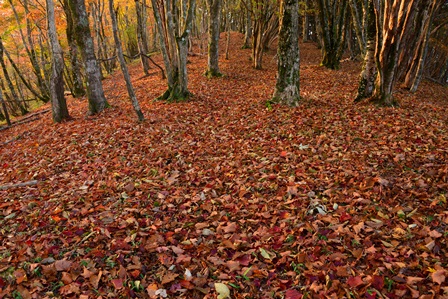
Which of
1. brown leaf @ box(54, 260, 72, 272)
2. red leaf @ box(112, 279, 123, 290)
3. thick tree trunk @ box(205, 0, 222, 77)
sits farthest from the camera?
thick tree trunk @ box(205, 0, 222, 77)

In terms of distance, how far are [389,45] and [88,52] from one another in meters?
9.55

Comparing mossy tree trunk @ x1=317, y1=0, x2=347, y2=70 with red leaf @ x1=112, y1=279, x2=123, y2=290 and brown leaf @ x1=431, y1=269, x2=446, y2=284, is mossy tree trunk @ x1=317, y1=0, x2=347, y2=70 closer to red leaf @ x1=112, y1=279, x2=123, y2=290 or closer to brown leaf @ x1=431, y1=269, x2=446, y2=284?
brown leaf @ x1=431, y1=269, x2=446, y2=284

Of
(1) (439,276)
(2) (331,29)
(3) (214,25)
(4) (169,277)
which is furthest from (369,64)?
(4) (169,277)

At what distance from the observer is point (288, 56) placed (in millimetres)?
8086

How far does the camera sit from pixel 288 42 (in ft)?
26.1

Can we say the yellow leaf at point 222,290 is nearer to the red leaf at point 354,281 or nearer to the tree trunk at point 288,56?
the red leaf at point 354,281

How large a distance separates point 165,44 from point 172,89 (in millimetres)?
1876

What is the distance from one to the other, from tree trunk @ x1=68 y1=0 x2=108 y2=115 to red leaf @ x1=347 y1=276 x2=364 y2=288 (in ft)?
32.1

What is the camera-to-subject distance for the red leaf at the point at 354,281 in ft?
9.07

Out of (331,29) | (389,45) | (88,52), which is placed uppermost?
(331,29)

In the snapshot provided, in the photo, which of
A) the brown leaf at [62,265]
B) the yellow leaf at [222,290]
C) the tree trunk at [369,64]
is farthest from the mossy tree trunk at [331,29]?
the brown leaf at [62,265]

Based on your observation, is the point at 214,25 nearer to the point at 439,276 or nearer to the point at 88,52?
the point at 88,52

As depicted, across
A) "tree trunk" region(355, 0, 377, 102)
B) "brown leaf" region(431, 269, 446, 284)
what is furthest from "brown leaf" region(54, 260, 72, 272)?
"tree trunk" region(355, 0, 377, 102)

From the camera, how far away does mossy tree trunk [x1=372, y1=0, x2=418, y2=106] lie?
6.69m
